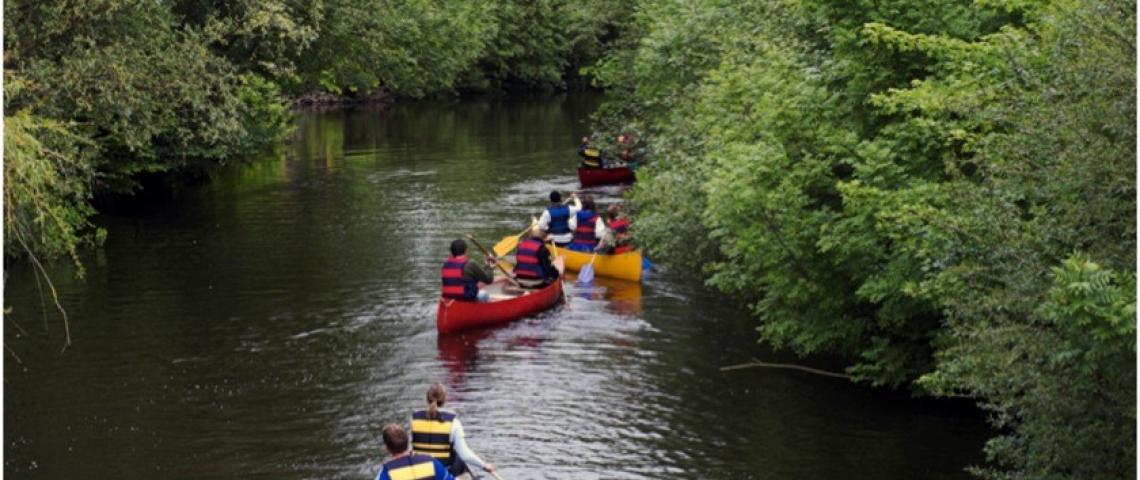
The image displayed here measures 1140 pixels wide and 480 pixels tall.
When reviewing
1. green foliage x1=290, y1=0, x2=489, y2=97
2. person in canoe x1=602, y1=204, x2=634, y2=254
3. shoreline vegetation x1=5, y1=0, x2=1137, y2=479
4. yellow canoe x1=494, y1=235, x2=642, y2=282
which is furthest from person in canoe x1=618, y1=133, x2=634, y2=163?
yellow canoe x1=494, y1=235, x2=642, y2=282

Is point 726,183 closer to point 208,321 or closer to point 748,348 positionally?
point 748,348

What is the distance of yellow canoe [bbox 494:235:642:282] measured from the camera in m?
25.4

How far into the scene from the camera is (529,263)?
23391 mm

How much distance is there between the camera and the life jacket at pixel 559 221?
88.7 feet

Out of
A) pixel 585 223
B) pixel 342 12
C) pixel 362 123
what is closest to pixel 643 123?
pixel 342 12

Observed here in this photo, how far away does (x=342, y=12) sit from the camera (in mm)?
37125

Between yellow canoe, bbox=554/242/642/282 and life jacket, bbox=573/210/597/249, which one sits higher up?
life jacket, bbox=573/210/597/249

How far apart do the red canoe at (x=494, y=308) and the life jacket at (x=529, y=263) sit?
1.15 feet

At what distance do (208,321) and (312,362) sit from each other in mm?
3431

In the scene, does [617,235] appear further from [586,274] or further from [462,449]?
[462,449]

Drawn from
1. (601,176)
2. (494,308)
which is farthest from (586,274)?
(601,176)

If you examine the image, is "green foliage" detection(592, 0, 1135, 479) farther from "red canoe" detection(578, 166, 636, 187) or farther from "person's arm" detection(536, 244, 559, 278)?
"red canoe" detection(578, 166, 636, 187)

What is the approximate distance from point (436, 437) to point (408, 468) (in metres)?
1.56

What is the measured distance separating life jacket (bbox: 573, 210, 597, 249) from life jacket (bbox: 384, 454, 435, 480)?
606 inches
